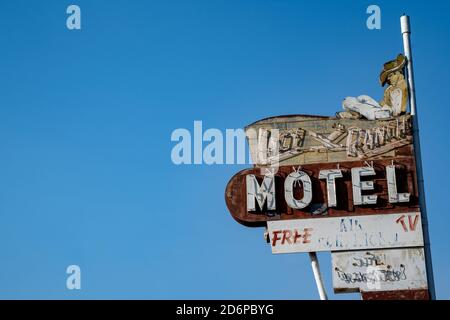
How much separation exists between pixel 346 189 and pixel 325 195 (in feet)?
1.91

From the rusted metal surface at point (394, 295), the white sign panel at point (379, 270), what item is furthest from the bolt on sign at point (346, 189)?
the rusted metal surface at point (394, 295)

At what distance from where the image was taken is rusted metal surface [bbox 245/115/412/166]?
22.9m

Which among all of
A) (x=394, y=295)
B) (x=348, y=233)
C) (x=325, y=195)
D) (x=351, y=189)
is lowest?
(x=394, y=295)

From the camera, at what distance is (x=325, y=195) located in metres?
22.6

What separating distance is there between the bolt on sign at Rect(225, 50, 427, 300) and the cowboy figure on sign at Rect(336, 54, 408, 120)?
0.03 metres

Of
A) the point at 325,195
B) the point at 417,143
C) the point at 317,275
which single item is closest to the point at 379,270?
the point at 317,275

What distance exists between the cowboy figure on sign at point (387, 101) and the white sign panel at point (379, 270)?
153 inches

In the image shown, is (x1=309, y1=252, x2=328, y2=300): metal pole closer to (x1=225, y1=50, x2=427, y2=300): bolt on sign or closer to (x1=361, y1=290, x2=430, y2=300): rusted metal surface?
(x1=225, y1=50, x2=427, y2=300): bolt on sign

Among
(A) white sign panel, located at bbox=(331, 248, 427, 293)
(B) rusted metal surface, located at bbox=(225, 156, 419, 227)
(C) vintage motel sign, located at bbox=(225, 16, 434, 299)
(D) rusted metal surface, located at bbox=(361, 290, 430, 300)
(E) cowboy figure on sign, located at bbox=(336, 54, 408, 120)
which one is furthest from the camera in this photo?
(E) cowboy figure on sign, located at bbox=(336, 54, 408, 120)

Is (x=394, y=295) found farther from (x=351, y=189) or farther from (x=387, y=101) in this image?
(x=387, y=101)

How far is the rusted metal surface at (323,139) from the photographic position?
22.9 m

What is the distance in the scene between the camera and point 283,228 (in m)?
22.3

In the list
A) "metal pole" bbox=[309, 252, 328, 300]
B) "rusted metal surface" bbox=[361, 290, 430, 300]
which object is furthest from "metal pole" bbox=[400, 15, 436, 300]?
"metal pole" bbox=[309, 252, 328, 300]

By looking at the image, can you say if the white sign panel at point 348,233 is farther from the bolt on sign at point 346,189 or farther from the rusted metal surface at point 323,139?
the rusted metal surface at point 323,139
